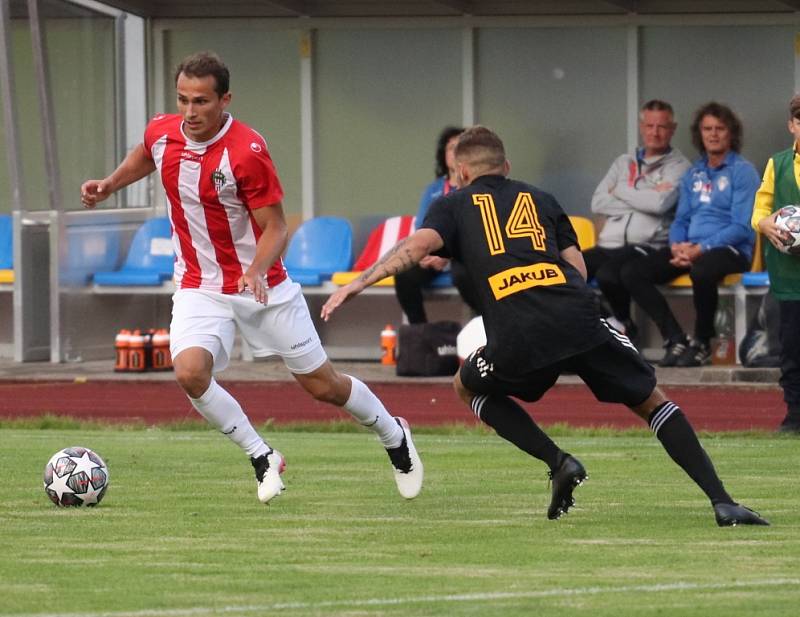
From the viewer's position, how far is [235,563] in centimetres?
684

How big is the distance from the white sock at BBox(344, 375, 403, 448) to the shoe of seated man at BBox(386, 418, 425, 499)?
0.03 m

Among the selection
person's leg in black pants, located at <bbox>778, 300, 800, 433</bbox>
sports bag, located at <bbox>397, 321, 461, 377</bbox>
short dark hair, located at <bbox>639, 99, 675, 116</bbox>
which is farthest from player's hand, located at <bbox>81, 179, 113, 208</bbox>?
short dark hair, located at <bbox>639, 99, 675, 116</bbox>

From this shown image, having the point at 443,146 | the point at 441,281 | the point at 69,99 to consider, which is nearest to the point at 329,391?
the point at 441,281

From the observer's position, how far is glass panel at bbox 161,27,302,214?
62.7ft

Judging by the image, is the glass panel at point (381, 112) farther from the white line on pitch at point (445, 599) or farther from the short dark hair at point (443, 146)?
the white line on pitch at point (445, 599)

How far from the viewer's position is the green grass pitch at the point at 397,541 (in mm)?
6008

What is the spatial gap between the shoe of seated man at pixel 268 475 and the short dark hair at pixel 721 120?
820cm

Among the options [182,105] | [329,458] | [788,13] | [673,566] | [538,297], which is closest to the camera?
[673,566]

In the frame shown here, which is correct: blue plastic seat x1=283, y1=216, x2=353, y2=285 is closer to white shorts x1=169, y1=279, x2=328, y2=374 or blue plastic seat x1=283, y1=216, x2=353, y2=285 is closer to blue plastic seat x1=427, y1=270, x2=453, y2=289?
blue plastic seat x1=427, y1=270, x2=453, y2=289

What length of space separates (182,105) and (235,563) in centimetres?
261

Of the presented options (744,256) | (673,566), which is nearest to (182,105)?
(673,566)

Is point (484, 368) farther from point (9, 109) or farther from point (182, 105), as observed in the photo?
point (9, 109)

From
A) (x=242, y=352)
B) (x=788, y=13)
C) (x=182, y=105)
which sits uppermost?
(x=788, y=13)

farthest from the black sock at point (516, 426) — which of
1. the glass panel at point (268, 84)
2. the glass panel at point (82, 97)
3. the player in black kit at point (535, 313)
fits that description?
the glass panel at point (268, 84)
